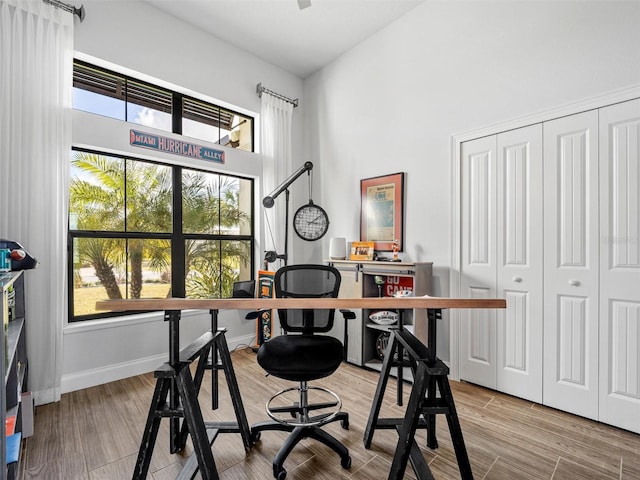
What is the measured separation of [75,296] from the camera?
2.78 m

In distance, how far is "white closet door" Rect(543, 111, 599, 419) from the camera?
219cm

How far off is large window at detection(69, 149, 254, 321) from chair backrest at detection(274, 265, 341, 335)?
1594 mm

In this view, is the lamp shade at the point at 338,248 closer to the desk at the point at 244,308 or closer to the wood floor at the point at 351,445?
the wood floor at the point at 351,445

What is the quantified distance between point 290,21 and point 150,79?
153cm

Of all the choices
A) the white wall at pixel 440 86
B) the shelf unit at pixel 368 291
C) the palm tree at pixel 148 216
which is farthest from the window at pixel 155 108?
the shelf unit at pixel 368 291

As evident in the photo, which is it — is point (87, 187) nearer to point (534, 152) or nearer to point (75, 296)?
point (75, 296)

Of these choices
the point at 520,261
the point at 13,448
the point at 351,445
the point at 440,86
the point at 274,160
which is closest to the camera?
the point at 13,448

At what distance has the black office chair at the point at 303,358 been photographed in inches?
65.9

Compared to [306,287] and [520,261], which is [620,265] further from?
[306,287]

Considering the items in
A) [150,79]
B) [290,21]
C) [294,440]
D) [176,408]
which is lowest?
[294,440]

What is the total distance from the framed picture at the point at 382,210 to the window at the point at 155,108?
1.59 metres

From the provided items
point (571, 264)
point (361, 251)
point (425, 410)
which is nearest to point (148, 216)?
point (361, 251)

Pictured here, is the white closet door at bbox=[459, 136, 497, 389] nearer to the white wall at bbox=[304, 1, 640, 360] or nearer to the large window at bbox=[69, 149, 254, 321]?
the white wall at bbox=[304, 1, 640, 360]

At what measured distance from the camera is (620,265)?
209cm
